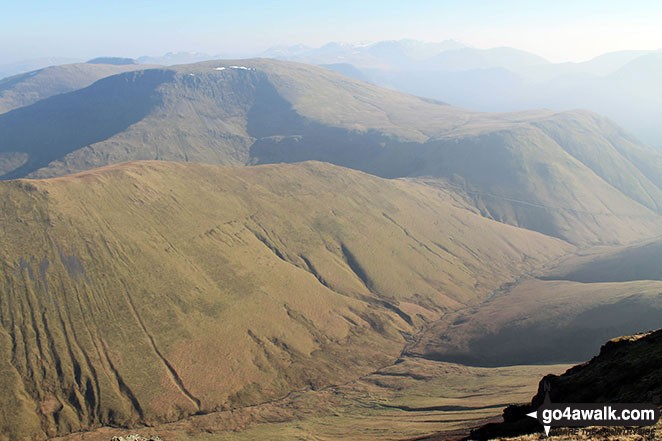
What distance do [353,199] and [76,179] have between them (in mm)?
86528

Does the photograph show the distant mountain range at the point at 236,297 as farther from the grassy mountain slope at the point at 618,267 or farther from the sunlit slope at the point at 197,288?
the grassy mountain slope at the point at 618,267

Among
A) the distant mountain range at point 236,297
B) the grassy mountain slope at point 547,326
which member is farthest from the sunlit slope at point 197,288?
the grassy mountain slope at point 547,326

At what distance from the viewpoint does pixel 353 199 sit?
155625 millimetres

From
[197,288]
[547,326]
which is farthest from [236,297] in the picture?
[547,326]

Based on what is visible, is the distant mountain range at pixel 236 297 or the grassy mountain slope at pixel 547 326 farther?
the grassy mountain slope at pixel 547 326

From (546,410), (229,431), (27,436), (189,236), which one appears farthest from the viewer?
(189,236)

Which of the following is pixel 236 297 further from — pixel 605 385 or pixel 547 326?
pixel 605 385

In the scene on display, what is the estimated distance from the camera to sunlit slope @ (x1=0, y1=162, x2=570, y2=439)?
72.9 m

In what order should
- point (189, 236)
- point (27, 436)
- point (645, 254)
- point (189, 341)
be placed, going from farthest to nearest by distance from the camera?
point (645, 254) → point (189, 236) → point (189, 341) → point (27, 436)

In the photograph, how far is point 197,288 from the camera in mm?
95062

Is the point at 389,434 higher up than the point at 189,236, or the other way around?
the point at 189,236

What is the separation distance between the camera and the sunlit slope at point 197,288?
72.9m

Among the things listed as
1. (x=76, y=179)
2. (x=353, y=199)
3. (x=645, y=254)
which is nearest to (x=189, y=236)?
(x=76, y=179)

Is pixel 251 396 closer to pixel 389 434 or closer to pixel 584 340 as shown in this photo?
pixel 389 434
